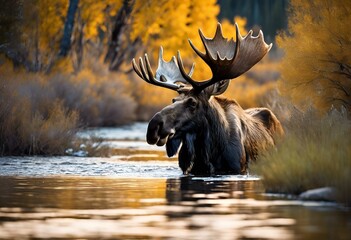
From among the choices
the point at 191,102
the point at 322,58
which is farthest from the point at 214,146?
the point at 322,58

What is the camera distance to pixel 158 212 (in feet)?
35.2

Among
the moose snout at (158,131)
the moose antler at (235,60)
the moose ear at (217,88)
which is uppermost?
the moose antler at (235,60)

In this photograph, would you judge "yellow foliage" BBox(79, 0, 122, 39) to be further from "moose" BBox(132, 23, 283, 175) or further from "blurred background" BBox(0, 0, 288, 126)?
"moose" BBox(132, 23, 283, 175)

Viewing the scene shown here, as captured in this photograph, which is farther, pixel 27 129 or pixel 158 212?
pixel 27 129

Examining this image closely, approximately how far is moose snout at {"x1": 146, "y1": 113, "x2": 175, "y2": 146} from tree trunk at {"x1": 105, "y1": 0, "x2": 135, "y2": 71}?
21353 millimetres

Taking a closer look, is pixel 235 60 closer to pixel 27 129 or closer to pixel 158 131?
pixel 158 131

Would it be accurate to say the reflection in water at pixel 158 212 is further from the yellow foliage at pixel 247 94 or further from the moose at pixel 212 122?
the yellow foliage at pixel 247 94

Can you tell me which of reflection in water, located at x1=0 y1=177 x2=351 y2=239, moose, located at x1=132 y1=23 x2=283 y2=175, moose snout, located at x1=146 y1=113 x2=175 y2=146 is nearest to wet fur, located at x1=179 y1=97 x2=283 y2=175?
moose, located at x1=132 y1=23 x2=283 y2=175

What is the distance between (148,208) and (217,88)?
5.16 metres

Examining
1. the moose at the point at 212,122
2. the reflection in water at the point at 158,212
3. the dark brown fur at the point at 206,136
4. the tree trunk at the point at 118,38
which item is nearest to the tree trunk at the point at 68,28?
the tree trunk at the point at 118,38

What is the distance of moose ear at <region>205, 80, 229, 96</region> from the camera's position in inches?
628

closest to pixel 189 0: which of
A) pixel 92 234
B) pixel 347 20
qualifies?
pixel 347 20

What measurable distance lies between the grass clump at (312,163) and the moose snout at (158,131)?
1.51m

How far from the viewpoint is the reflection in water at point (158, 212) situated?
9234 mm
